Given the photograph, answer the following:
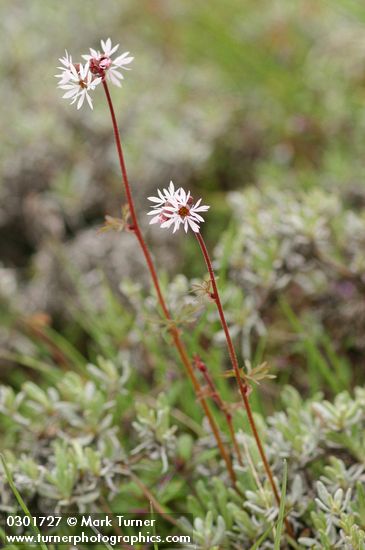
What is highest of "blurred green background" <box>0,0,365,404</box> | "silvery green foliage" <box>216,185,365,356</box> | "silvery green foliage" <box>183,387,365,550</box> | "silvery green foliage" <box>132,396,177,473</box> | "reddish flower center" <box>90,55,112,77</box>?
"blurred green background" <box>0,0,365,404</box>

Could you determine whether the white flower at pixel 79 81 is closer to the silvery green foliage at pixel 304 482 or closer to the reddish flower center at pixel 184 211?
the reddish flower center at pixel 184 211

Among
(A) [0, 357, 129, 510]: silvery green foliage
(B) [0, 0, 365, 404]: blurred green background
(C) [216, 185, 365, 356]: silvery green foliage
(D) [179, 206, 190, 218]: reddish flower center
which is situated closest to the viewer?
(D) [179, 206, 190, 218]: reddish flower center

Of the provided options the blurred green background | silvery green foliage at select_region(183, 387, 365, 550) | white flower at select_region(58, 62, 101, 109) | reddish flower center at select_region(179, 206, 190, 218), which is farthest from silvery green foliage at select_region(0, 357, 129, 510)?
white flower at select_region(58, 62, 101, 109)

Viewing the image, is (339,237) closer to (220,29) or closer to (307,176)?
(307,176)

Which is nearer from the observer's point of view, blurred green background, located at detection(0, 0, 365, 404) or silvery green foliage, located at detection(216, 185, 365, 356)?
silvery green foliage, located at detection(216, 185, 365, 356)

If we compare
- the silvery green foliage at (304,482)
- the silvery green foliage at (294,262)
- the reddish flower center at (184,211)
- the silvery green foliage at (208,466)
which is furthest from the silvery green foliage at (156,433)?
the reddish flower center at (184,211)

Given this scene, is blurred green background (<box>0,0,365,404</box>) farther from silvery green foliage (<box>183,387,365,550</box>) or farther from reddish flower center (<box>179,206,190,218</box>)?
reddish flower center (<box>179,206,190,218</box>)

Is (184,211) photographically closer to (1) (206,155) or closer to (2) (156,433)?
(2) (156,433)
